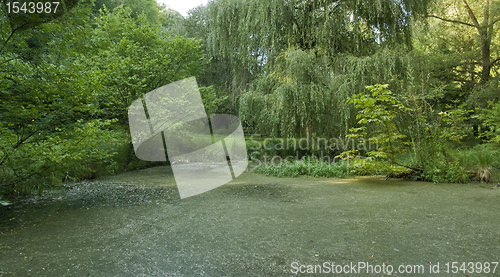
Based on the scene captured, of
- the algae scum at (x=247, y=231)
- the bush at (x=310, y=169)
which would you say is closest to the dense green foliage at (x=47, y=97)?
the algae scum at (x=247, y=231)

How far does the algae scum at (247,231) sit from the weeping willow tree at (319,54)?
9.53ft

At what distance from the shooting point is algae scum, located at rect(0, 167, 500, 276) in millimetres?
2635

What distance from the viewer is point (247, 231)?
350cm

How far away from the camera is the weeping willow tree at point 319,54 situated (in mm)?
7711

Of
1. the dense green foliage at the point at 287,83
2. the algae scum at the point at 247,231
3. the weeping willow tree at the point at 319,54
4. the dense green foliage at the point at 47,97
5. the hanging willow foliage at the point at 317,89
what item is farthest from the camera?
the weeping willow tree at the point at 319,54

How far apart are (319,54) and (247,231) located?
663 centimetres

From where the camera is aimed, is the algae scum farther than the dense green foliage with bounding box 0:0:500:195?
No

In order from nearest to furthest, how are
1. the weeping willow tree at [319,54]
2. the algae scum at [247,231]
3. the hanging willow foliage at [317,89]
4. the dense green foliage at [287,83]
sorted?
the algae scum at [247,231], the dense green foliage at [287,83], the hanging willow foliage at [317,89], the weeping willow tree at [319,54]

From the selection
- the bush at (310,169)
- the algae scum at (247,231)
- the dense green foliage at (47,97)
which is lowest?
the bush at (310,169)

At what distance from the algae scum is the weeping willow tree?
9.53 feet

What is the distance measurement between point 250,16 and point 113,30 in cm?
501

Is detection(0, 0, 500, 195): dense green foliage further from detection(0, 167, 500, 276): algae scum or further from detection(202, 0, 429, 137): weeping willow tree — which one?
detection(0, 167, 500, 276): algae scum

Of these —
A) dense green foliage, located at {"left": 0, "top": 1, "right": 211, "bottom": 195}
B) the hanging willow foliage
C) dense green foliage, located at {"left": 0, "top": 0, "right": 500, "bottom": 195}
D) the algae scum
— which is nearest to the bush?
dense green foliage, located at {"left": 0, "top": 0, "right": 500, "bottom": 195}

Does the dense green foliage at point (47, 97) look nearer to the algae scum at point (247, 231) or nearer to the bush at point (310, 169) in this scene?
the algae scum at point (247, 231)
